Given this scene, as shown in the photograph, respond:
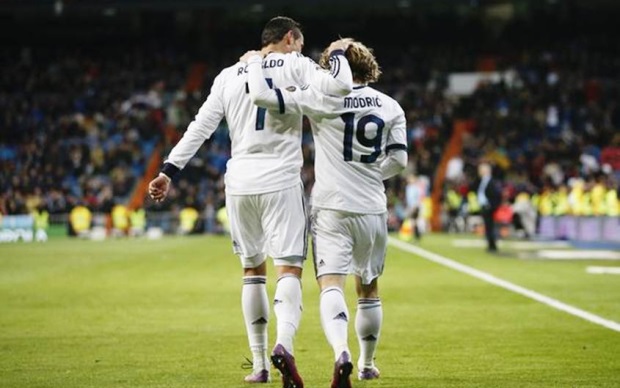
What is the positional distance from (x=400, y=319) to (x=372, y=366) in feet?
14.0

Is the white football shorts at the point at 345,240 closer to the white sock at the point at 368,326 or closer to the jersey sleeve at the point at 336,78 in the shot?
the white sock at the point at 368,326

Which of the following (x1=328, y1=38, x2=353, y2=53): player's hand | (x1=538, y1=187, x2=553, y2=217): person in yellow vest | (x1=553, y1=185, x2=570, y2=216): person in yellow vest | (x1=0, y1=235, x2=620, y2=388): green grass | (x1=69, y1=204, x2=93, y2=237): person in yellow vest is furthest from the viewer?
(x1=69, y1=204, x2=93, y2=237): person in yellow vest

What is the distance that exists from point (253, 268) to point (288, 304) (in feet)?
1.84

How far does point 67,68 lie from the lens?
50.6 m

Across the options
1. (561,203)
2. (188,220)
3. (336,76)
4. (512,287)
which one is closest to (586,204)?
(561,203)

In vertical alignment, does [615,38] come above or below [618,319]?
above

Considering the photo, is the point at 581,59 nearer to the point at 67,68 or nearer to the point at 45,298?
the point at 67,68

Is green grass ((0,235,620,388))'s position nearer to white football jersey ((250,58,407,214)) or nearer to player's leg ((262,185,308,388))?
player's leg ((262,185,308,388))

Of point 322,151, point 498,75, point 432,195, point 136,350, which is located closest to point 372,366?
point 322,151

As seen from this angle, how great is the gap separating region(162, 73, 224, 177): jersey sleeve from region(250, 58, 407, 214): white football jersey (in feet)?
1.85

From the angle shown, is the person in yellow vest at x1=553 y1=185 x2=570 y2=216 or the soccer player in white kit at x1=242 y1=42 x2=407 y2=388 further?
the person in yellow vest at x1=553 y1=185 x2=570 y2=216

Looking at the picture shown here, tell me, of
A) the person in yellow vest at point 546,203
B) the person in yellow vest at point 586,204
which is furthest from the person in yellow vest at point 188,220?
the person in yellow vest at point 586,204

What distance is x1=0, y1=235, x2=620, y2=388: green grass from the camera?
28.2ft

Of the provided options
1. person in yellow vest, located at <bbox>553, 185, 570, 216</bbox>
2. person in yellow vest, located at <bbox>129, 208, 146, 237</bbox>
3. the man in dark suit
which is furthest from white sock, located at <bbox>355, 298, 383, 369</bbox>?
person in yellow vest, located at <bbox>129, 208, 146, 237</bbox>
